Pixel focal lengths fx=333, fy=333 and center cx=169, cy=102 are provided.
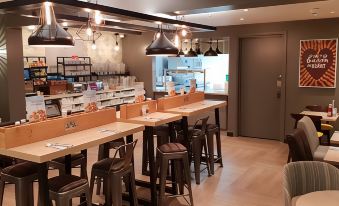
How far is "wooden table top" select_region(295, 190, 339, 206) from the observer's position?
2346 millimetres

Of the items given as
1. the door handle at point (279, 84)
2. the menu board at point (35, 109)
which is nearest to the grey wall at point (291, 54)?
the door handle at point (279, 84)

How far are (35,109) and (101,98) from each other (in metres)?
4.48

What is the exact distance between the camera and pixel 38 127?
9.82ft

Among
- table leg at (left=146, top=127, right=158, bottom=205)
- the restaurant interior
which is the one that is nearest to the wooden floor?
the restaurant interior

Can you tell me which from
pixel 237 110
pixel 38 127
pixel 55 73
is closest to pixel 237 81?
pixel 237 110

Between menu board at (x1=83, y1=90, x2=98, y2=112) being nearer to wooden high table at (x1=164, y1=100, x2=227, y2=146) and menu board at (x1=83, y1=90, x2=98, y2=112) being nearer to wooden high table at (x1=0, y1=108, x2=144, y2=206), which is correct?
wooden high table at (x1=0, y1=108, x2=144, y2=206)

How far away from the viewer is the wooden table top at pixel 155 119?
149 inches

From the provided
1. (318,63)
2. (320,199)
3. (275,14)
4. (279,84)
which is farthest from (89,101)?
(318,63)

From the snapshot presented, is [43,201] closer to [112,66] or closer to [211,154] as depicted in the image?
[211,154]

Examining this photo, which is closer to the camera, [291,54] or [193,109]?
[193,109]

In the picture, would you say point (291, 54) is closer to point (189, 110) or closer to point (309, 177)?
point (189, 110)

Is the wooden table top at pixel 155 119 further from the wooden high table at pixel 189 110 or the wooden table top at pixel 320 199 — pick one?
the wooden table top at pixel 320 199

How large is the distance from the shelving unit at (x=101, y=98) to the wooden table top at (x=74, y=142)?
2649 mm

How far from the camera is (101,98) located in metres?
7.55
